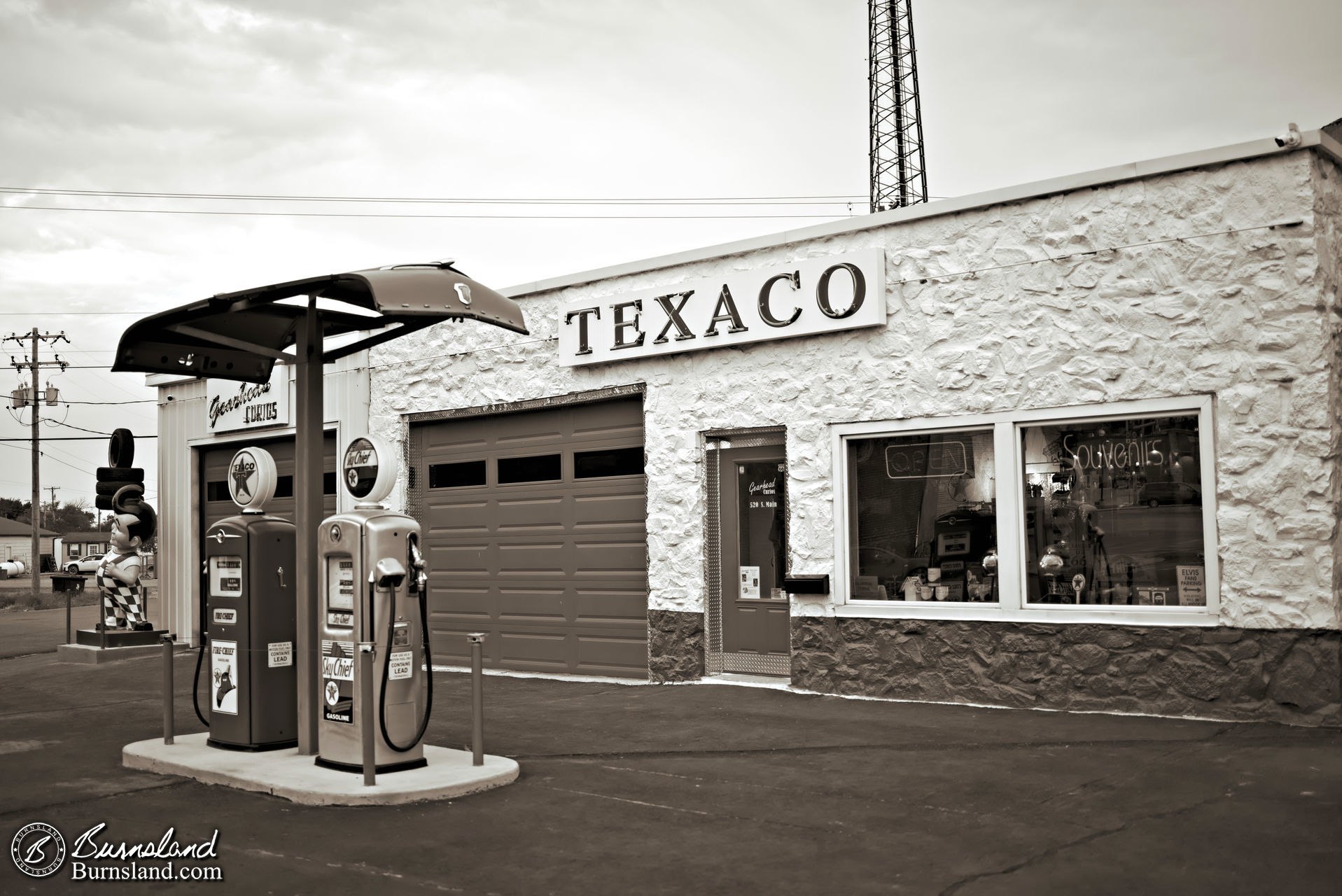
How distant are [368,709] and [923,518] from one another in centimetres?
560

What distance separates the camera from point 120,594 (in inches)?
642


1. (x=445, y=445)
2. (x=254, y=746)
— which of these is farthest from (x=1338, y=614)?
(x=445, y=445)

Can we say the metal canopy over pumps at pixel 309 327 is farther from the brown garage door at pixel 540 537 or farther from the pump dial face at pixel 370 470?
the brown garage door at pixel 540 537

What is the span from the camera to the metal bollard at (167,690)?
→ 8.32 m

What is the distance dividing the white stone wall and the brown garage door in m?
0.55

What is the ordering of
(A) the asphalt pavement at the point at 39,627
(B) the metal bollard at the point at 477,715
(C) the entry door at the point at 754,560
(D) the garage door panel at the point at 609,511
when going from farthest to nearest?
1. (A) the asphalt pavement at the point at 39,627
2. (D) the garage door panel at the point at 609,511
3. (C) the entry door at the point at 754,560
4. (B) the metal bollard at the point at 477,715

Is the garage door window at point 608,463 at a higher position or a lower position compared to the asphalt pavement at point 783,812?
higher

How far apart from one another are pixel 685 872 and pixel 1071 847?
1919mm

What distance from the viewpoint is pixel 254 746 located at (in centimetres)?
809

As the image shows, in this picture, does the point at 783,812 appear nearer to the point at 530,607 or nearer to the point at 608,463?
the point at 608,463

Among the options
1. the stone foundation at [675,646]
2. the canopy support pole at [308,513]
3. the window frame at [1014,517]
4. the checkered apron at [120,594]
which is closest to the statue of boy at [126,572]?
the checkered apron at [120,594]

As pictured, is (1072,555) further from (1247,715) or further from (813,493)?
(813,493)

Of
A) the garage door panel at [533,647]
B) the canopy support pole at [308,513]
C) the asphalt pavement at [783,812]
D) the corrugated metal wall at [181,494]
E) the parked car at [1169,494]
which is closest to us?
the asphalt pavement at [783,812]

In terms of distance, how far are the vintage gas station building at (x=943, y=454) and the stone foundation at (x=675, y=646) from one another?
0.03 metres
